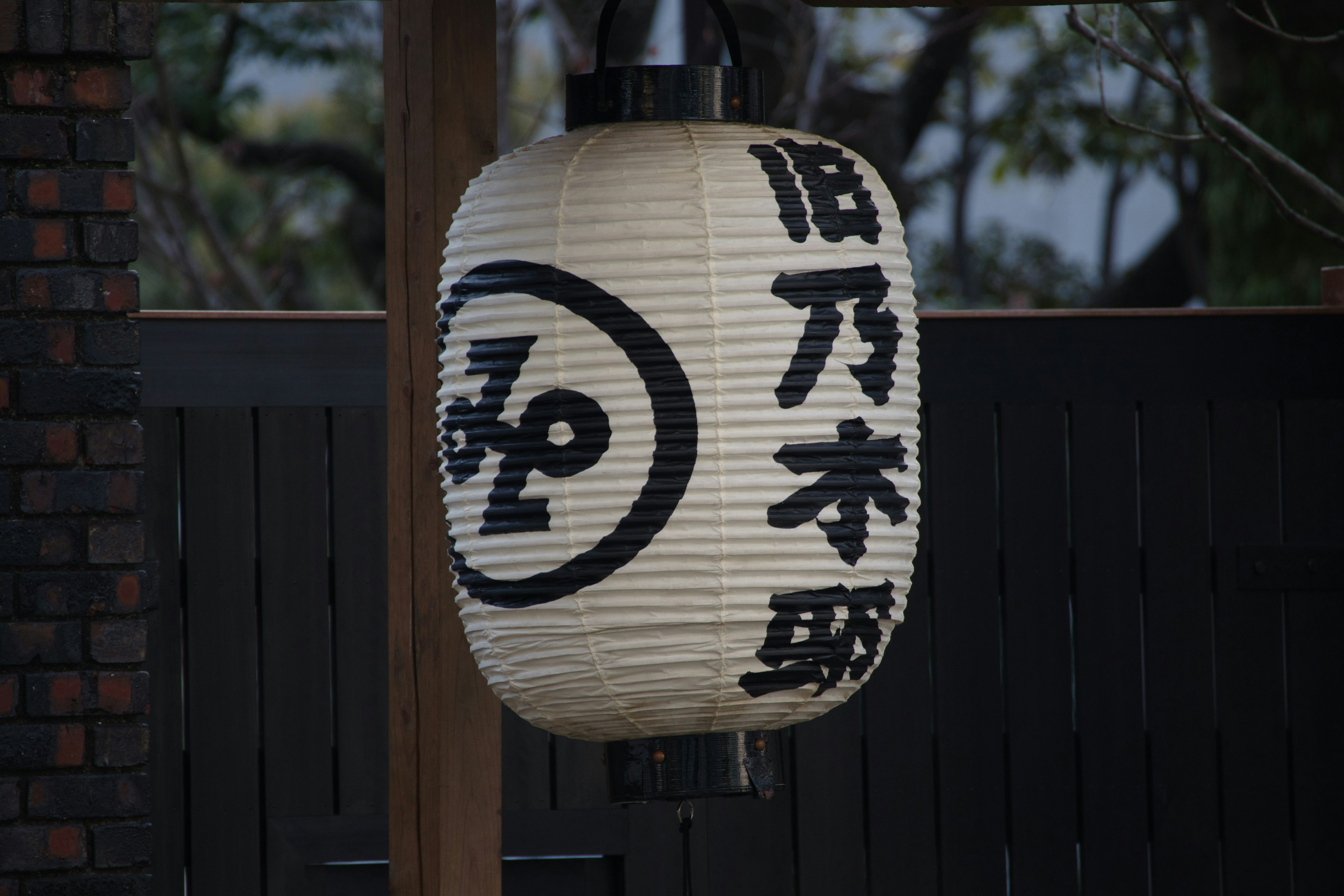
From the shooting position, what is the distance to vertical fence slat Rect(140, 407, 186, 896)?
2.81m

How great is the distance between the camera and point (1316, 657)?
10.2ft

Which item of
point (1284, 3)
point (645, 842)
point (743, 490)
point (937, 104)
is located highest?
point (937, 104)

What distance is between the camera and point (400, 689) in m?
2.10

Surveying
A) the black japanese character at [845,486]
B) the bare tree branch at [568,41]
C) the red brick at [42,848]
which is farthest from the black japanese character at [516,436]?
the bare tree branch at [568,41]

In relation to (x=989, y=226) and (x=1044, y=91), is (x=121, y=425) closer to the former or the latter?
(x=1044, y=91)

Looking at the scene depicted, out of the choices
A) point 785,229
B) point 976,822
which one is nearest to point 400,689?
point 785,229

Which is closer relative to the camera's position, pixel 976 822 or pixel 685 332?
pixel 685 332

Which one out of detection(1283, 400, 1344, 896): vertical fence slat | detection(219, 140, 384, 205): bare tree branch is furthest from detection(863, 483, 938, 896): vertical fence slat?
detection(219, 140, 384, 205): bare tree branch

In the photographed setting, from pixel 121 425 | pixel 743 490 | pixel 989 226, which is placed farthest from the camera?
pixel 989 226

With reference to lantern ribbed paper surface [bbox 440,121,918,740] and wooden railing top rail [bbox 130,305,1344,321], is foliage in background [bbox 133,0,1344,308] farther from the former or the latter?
lantern ribbed paper surface [bbox 440,121,918,740]

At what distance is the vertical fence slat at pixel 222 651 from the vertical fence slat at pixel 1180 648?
2011mm

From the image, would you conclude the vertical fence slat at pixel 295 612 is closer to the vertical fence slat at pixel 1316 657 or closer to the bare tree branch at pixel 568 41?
the vertical fence slat at pixel 1316 657

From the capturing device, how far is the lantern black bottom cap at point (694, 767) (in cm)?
172

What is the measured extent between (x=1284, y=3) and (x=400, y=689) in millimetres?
5454
